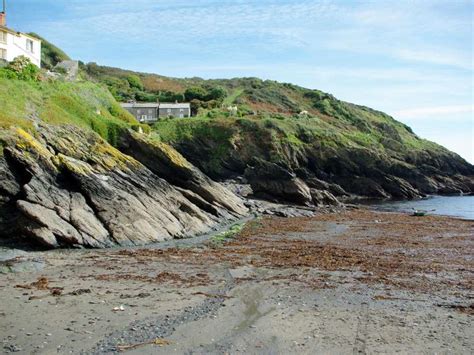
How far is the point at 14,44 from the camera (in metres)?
55.5

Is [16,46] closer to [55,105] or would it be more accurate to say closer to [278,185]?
[55,105]

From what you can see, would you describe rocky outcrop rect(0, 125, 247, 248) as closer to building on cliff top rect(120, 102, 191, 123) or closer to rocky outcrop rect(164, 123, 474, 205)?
rocky outcrop rect(164, 123, 474, 205)

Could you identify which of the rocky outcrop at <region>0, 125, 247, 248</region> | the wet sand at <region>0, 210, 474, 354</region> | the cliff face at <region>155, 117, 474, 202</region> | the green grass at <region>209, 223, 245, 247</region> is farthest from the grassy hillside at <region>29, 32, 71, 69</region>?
the wet sand at <region>0, 210, 474, 354</region>

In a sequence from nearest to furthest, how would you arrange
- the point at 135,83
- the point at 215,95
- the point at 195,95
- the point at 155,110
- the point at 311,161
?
the point at 311,161 < the point at 155,110 < the point at 195,95 < the point at 215,95 < the point at 135,83

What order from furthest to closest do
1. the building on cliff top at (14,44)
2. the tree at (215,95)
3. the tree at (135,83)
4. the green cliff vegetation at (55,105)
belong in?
1. the tree at (135,83)
2. the tree at (215,95)
3. the building on cliff top at (14,44)
4. the green cliff vegetation at (55,105)

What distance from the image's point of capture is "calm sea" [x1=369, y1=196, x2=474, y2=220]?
2201 inches

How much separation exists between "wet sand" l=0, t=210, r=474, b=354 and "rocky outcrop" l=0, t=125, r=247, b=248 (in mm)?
2152

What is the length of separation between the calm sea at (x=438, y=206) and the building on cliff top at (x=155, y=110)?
149 ft

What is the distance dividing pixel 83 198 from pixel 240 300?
16.0 metres

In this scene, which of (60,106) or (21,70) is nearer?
(60,106)

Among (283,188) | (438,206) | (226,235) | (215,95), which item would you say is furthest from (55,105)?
(215,95)

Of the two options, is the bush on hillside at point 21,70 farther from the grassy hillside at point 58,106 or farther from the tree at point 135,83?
the tree at point 135,83

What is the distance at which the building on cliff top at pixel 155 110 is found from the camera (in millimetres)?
91562

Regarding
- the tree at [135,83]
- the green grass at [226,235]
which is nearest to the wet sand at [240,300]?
the green grass at [226,235]
